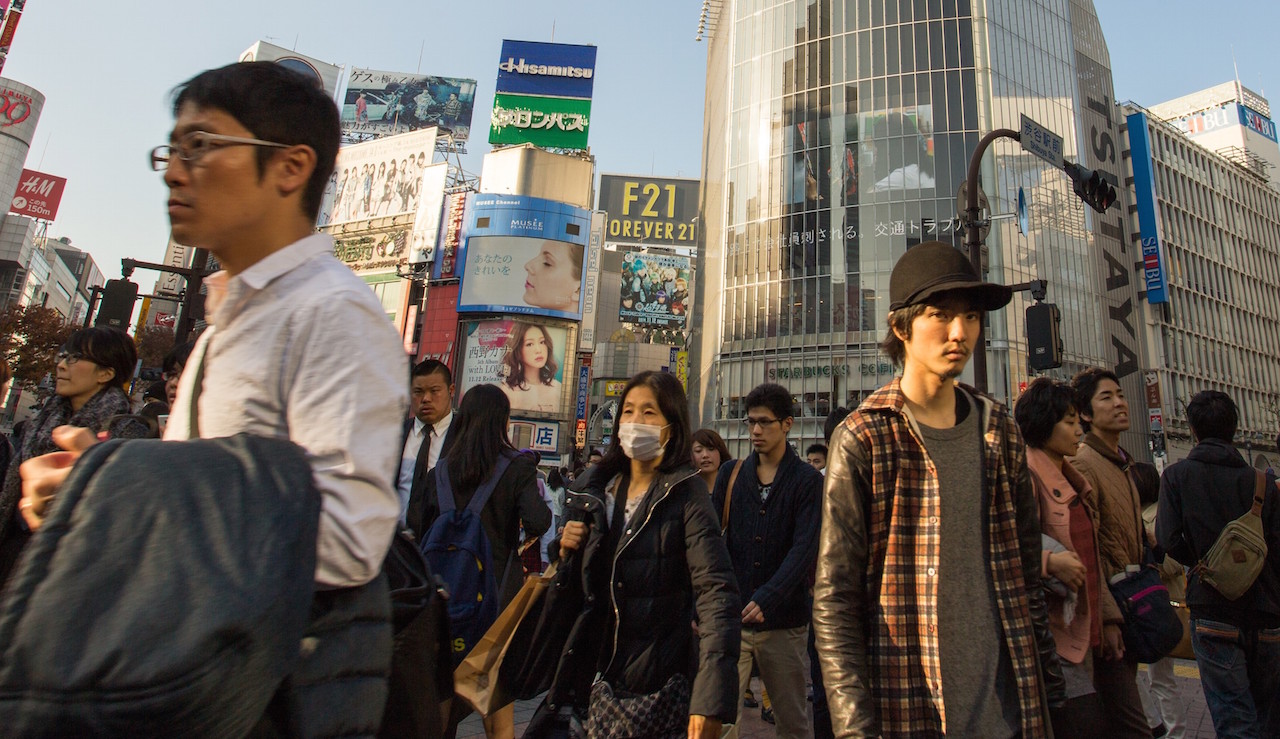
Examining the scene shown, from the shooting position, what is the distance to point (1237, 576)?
359 cm

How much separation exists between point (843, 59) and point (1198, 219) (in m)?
39.0

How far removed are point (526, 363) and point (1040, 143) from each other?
37.3 m

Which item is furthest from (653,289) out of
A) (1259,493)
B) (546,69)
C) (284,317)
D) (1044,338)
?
(284,317)

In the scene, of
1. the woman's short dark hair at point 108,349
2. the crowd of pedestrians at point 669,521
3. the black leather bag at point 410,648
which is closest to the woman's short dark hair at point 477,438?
the crowd of pedestrians at point 669,521

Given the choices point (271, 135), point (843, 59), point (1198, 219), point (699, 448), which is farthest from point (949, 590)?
point (1198, 219)

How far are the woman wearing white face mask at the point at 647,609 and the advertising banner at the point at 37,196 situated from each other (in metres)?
97.0

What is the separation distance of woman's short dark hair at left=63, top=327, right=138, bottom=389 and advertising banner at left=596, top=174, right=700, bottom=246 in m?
63.8

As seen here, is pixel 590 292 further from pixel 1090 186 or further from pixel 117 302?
pixel 1090 186

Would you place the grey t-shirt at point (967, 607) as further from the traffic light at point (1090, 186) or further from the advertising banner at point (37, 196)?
the advertising banner at point (37, 196)

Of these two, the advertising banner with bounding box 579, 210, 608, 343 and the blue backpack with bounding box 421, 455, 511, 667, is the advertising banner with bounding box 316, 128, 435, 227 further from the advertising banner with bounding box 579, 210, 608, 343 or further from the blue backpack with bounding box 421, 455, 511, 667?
the blue backpack with bounding box 421, 455, 511, 667

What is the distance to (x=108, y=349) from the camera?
3.43 metres

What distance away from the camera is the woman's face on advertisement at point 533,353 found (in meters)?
44.8

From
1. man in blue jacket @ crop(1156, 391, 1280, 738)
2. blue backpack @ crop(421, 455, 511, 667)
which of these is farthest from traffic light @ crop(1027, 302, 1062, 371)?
blue backpack @ crop(421, 455, 511, 667)

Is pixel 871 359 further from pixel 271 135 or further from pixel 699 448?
pixel 271 135
